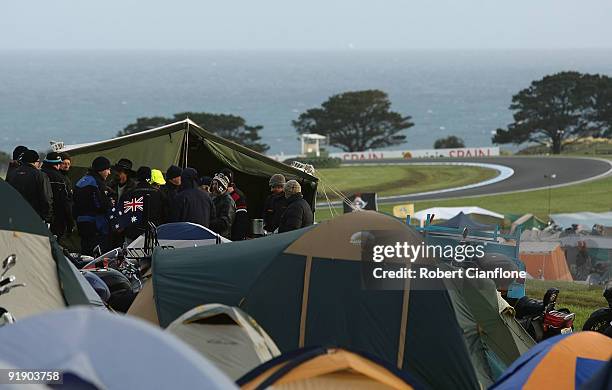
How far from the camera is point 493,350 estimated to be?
9.56 m

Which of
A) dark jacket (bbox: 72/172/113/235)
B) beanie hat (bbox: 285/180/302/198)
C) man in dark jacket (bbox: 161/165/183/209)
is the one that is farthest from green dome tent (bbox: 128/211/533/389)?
Answer: dark jacket (bbox: 72/172/113/235)

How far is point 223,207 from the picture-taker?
13445 millimetres

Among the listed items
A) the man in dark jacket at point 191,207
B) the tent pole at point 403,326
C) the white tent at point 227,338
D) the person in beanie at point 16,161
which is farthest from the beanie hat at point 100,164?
the white tent at point 227,338

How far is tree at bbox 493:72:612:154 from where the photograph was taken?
8556 centimetres

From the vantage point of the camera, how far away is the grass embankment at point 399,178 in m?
51.8

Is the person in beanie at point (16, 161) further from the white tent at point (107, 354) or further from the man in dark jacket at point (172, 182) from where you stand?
the white tent at point (107, 354)

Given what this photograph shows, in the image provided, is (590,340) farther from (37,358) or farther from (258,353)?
(37,358)

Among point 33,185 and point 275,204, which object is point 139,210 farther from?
point 275,204

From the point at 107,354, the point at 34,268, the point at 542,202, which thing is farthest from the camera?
the point at 542,202

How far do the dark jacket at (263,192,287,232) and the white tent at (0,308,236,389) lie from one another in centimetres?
755

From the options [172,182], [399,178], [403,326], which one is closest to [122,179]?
[172,182]

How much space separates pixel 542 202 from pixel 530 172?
12641 millimetres

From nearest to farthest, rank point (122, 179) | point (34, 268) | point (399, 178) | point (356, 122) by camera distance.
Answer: point (34, 268), point (122, 179), point (399, 178), point (356, 122)

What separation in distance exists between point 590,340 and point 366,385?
5.55 ft
